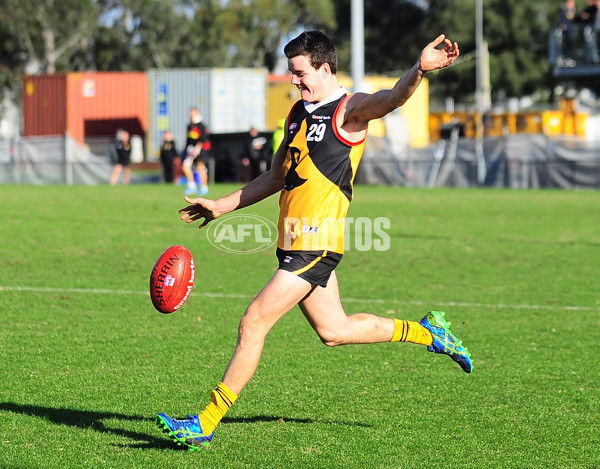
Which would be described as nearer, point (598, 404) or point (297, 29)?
point (598, 404)

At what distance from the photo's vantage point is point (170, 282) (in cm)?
567

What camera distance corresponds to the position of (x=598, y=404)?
20.7ft

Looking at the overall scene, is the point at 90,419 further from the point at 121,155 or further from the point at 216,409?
the point at 121,155

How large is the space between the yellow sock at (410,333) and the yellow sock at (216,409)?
1.21 meters

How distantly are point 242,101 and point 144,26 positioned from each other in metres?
Result: 30.4

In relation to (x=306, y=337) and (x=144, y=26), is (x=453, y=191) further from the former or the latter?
(x=144, y=26)

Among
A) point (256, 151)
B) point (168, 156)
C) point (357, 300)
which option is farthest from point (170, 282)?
point (168, 156)

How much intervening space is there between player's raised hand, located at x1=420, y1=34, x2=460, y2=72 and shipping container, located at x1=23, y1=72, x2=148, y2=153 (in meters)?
47.4

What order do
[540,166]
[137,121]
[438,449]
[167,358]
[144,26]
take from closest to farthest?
[438,449], [167,358], [540,166], [137,121], [144,26]

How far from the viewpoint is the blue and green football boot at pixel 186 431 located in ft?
16.6

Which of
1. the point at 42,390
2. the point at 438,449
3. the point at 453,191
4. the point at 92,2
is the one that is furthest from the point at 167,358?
the point at 92,2

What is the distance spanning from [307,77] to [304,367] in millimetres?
2607

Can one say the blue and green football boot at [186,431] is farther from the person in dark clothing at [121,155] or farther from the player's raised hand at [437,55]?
the person in dark clothing at [121,155]

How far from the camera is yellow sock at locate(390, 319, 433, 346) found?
5965 mm
